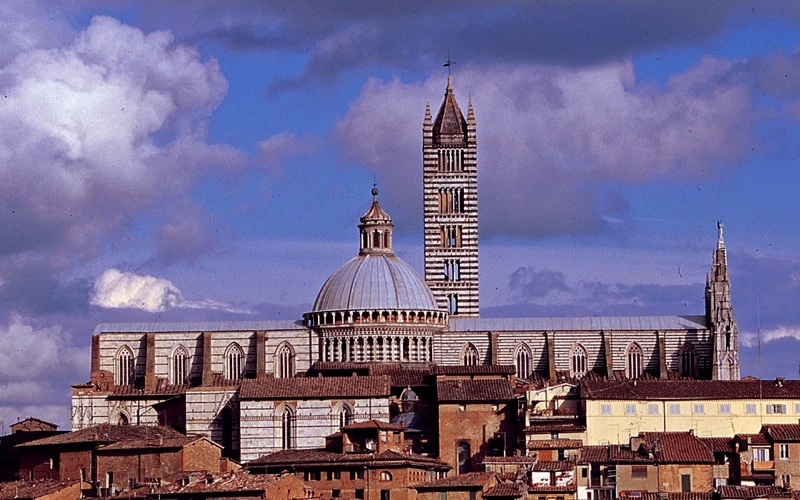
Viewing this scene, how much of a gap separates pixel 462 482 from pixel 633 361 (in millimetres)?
24090

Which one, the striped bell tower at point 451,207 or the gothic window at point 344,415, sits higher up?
the striped bell tower at point 451,207

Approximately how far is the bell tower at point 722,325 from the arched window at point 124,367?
2442 centimetres

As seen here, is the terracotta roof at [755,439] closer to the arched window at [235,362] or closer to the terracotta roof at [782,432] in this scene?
the terracotta roof at [782,432]

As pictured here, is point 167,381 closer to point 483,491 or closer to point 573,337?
point 573,337

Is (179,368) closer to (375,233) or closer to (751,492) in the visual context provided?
(375,233)

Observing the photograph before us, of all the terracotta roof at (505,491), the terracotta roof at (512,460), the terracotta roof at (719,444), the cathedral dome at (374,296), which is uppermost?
the cathedral dome at (374,296)

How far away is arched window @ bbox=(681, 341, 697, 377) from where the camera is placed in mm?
92375

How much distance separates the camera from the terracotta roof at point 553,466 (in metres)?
72.1

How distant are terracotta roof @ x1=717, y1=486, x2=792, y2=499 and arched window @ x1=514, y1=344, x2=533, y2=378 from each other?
23837 mm

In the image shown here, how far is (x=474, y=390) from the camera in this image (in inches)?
Result: 3233

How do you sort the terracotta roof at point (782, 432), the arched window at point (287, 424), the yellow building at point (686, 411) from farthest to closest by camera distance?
the arched window at point (287, 424)
the yellow building at point (686, 411)
the terracotta roof at point (782, 432)

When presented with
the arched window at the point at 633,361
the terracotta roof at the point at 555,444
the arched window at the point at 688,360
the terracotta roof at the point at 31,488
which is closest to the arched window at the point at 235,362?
the arched window at the point at 633,361

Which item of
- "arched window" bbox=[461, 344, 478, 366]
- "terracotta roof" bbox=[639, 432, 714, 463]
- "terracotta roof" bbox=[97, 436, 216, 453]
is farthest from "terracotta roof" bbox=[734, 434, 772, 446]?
"terracotta roof" bbox=[97, 436, 216, 453]

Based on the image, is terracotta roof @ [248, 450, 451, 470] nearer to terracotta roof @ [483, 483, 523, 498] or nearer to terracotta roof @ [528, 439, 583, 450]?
terracotta roof @ [528, 439, 583, 450]
